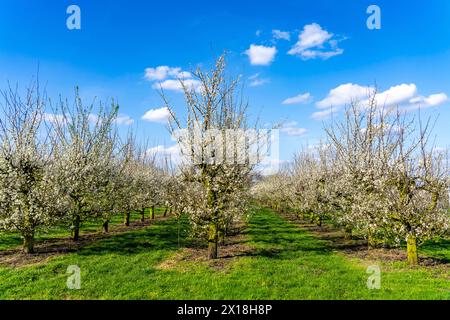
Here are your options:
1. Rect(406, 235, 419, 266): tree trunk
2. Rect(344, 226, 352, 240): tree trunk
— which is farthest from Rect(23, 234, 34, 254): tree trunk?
Rect(344, 226, 352, 240): tree trunk

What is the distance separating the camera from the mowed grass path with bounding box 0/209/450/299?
937 centimetres

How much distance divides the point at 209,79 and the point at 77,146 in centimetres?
892

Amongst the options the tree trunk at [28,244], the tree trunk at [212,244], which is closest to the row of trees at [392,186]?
the tree trunk at [212,244]

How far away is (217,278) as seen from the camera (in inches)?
428

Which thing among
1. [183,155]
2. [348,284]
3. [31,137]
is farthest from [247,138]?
[31,137]

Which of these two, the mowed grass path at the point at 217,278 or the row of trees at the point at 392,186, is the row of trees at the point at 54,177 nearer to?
the mowed grass path at the point at 217,278

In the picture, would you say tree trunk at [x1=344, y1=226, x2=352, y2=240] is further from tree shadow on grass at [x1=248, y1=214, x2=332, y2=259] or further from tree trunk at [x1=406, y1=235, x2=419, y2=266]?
tree trunk at [x1=406, y1=235, x2=419, y2=266]

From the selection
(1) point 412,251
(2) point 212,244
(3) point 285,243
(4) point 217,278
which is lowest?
(3) point 285,243

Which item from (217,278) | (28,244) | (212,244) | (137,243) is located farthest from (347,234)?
(28,244)

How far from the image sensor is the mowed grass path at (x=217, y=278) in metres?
9.37

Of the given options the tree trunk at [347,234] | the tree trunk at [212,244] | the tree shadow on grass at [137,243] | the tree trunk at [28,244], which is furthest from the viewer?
the tree trunk at [347,234]

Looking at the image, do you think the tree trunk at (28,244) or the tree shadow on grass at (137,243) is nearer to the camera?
the tree trunk at (28,244)

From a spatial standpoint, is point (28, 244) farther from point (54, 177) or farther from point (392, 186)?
point (392, 186)
